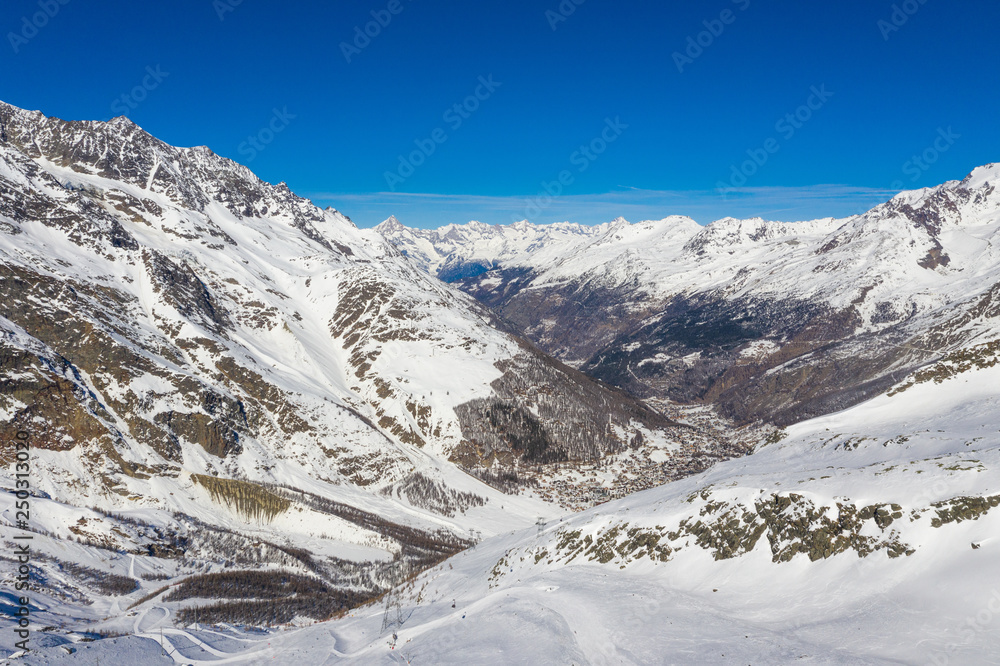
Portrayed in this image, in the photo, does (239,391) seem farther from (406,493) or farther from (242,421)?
(406,493)

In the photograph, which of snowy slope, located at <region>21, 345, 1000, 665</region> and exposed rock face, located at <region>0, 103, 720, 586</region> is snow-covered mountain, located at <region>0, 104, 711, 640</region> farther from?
snowy slope, located at <region>21, 345, 1000, 665</region>

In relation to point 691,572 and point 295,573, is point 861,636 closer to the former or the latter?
point 691,572

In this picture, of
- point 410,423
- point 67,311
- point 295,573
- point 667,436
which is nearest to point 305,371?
point 410,423

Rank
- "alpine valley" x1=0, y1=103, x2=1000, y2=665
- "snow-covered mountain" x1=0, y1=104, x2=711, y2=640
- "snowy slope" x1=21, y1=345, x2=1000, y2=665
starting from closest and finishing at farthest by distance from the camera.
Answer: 1. "snowy slope" x1=21, y1=345, x2=1000, y2=665
2. "alpine valley" x1=0, y1=103, x2=1000, y2=665
3. "snow-covered mountain" x1=0, y1=104, x2=711, y2=640

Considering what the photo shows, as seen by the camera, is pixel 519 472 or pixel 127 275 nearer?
pixel 519 472

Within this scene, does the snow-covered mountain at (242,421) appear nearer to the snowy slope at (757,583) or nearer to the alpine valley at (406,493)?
the alpine valley at (406,493)

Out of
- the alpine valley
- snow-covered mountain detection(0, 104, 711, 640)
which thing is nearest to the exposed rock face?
snow-covered mountain detection(0, 104, 711, 640)
